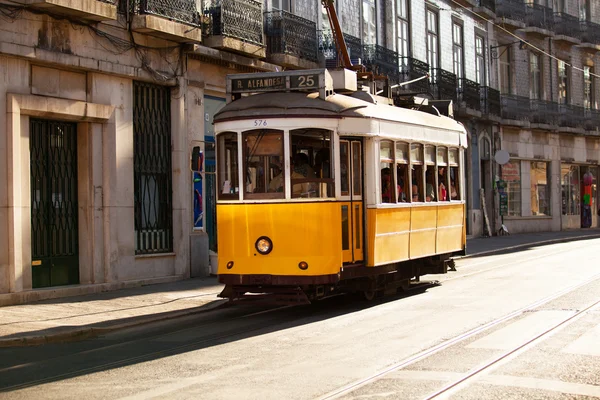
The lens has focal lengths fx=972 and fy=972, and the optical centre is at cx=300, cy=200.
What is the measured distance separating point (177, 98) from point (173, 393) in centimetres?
1350

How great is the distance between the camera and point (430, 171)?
691 inches

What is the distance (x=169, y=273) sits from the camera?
68.9 feet

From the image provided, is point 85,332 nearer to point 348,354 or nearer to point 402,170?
point 348,354

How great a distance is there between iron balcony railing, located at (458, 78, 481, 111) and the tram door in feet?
77.7

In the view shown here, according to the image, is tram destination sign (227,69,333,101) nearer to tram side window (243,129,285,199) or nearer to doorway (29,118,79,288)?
tram side window (243,129,285,199)

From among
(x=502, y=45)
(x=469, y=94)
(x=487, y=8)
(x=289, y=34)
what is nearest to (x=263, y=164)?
(x=289, y=34)

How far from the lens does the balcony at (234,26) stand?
22203 mm

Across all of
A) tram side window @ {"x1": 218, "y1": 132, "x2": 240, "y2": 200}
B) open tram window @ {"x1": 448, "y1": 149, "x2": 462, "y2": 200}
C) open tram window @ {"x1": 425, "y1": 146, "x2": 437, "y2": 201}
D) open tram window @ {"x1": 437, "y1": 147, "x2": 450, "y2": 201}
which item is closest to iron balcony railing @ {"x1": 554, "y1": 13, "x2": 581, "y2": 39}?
open tram window @ {"x1": 448, "y1": 149, "x2": 462, "y2": 200}

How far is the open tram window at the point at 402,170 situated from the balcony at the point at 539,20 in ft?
101

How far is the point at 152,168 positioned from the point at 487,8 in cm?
2534

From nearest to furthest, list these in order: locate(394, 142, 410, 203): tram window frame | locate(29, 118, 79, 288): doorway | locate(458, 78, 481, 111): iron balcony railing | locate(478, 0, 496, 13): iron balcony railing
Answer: locate(394, 142, 410, 203): tram window frame
locate(29, 118, 79, 288): doorway
locate(458, 78, 481, 111): iron balcony railing
locate(478, 0, 496, 13): iron balcony railing

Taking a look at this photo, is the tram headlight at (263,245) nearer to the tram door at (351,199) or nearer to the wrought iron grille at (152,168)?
the tram door at (351,199)

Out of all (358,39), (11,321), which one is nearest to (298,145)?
(11,321)

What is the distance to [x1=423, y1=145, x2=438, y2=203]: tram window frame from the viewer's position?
56.8 ft
